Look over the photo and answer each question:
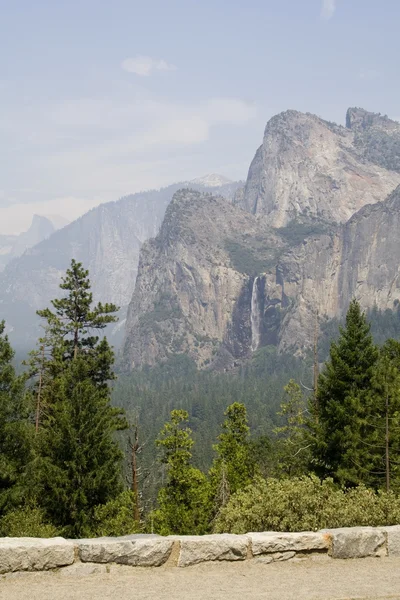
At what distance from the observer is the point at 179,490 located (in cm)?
4566

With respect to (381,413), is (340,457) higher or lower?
lower

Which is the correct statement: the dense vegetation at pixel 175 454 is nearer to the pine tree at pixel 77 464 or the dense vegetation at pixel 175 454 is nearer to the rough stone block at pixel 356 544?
the pine tree at pixel 77 464

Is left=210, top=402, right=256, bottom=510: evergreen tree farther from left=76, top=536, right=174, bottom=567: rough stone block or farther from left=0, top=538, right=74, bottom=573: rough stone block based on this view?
left=0, top=538, right=74, bottom=573: rough stone block

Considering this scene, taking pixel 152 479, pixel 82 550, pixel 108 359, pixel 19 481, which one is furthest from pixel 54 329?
pixel 152 479

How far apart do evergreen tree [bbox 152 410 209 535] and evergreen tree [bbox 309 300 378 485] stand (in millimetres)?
10789

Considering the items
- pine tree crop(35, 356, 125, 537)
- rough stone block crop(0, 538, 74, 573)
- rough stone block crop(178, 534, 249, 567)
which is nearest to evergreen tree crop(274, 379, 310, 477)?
pine tree crop(35, 356, 125, 537)

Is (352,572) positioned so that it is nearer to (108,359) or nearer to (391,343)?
(108,359)

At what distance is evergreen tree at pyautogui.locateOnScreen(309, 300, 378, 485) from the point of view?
35344 mm

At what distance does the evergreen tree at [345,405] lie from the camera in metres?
35.3

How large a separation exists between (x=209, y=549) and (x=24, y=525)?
14.2m

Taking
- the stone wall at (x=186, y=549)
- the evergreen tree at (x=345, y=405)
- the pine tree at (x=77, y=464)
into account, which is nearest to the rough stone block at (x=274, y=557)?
the stone wall at (x=186, y=549)

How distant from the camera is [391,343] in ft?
175

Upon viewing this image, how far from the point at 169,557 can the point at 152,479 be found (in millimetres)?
109214

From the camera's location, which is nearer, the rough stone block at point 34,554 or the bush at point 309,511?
the rough stone block at point 34,554
